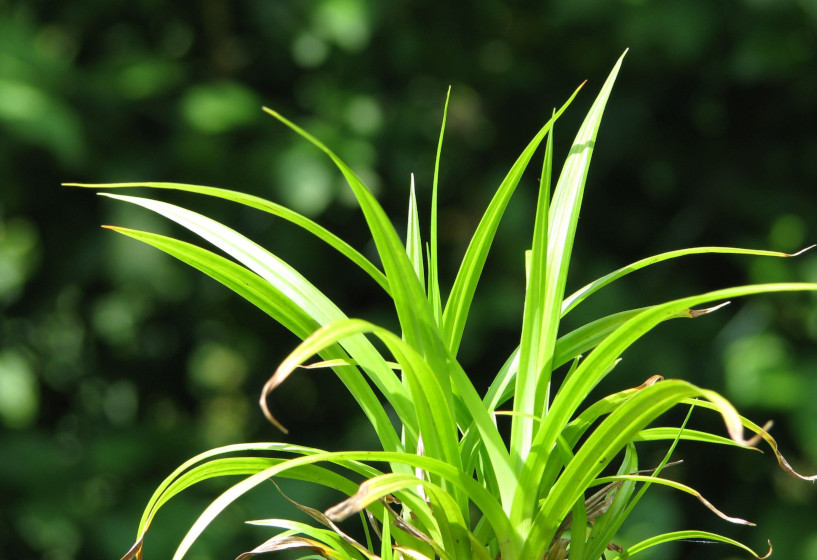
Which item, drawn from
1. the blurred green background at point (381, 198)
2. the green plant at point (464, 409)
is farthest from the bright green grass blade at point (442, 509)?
the blurred green background at point (381, 198)

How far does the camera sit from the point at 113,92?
168 cm

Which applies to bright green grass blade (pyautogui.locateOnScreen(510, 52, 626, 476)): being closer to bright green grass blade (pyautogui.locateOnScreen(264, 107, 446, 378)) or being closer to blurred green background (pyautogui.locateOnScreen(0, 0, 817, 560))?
bright green grass blade (pyautogui.locateOnScreen(264, 107, 446, 378))

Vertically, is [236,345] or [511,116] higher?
[511,116]

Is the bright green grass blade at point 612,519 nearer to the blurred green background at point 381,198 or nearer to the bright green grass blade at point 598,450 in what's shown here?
the bright green grass blade at point 598,450

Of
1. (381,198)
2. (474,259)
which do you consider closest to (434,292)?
(474,259)

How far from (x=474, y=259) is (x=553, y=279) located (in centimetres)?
3

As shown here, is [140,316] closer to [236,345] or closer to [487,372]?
[236,345]

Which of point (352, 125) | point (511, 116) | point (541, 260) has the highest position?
point (511, 116)

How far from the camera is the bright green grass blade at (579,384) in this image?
0.24 metres

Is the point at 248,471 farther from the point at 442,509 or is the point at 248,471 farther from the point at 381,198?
the point at 381,198

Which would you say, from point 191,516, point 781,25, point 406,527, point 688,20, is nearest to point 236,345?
point 191,516

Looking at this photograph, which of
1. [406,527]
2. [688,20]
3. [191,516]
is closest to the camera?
[406,527]

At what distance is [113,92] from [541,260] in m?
1.60

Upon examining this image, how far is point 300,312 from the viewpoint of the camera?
28cm
